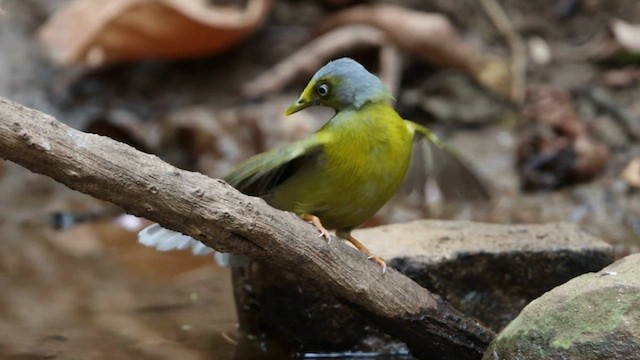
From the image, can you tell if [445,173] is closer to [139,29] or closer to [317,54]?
[317,54]

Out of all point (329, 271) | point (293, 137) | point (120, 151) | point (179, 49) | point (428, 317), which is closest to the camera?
point (120, 151)

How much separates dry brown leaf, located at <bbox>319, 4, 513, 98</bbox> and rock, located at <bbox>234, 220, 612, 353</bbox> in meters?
2.95

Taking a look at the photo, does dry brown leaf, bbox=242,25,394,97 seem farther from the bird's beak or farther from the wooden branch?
the wooden branch

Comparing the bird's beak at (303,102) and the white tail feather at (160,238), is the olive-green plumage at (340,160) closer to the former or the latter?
the bird's beak at (303,102)

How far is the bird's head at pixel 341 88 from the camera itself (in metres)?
3.52

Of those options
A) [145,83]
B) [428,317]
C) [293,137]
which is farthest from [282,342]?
[145,83]

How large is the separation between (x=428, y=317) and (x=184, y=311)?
1.42 m

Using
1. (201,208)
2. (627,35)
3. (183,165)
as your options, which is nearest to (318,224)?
(201,208)

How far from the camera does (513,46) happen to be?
287 inches

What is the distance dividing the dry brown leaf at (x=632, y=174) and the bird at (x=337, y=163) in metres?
2.76

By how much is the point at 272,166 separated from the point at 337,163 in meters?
0.23

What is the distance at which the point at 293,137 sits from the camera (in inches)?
265

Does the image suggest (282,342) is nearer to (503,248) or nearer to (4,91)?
(503,248)

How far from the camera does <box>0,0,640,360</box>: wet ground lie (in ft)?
13.7
